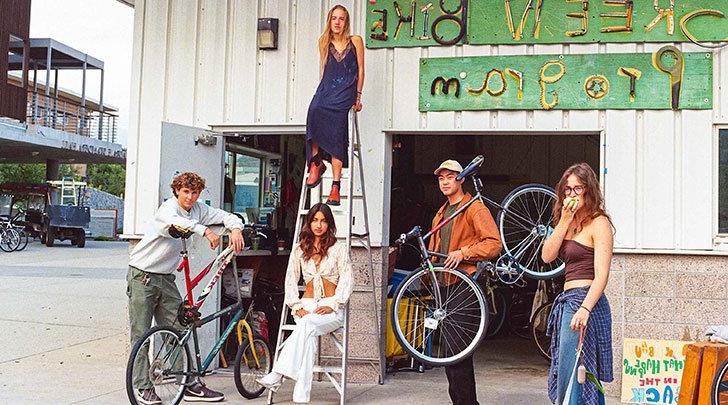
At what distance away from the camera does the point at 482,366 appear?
8078mm

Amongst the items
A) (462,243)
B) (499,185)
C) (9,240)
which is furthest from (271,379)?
(9,240)

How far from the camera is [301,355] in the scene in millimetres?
5676

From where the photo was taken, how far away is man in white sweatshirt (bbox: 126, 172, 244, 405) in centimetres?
593

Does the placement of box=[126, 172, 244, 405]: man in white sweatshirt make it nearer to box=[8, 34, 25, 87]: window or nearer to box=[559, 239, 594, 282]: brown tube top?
box=[559, 239, 594, 282]: brown tube top

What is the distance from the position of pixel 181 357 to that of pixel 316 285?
108cm

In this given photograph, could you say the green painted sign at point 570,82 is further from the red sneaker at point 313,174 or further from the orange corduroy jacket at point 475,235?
the orange corduroy jacket at point 475,235

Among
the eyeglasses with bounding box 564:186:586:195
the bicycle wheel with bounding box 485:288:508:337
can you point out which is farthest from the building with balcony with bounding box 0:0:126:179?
the eyeglasses with bounding box 564:186:586:195

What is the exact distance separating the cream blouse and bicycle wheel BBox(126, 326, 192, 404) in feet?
2.77

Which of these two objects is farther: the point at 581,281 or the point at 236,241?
the point at 236,241

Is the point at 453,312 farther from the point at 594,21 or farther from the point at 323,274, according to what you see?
the point at 594,21

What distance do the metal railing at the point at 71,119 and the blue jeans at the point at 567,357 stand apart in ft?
89.9

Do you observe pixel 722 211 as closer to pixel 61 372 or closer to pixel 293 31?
pixel 293 31

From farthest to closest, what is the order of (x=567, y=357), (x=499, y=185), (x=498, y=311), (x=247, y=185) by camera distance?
(x=499, y=185) < (x=498, y=311) < (x=247, y=185) < (x=567, y=357)

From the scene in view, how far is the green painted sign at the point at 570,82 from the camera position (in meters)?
6.49
